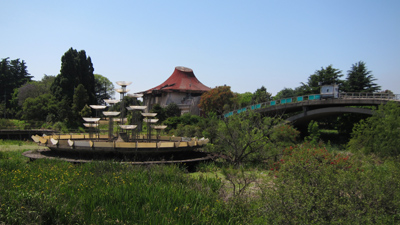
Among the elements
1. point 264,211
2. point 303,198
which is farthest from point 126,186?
point 303,198

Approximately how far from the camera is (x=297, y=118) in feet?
115

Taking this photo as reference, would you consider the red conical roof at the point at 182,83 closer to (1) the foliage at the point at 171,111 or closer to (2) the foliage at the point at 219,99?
(1) the foliage at the point at 171,111

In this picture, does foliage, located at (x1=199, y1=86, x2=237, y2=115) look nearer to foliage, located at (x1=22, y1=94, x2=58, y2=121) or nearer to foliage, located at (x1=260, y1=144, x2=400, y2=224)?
foliage, located at (x1=22, y1=94, x2=58, y2=121)

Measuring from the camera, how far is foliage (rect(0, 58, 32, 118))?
62062mm

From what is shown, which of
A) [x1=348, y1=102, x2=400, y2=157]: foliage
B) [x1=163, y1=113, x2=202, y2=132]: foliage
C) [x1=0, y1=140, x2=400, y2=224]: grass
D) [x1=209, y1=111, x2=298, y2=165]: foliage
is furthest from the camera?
[x1=163, y1=113, x2=202, y2=132]: foliage

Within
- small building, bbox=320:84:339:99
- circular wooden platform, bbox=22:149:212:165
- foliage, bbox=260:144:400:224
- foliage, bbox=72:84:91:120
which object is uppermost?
small building, bbox=320:84:339:99

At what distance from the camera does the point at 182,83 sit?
186ft

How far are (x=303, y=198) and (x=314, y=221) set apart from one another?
17.6 inches

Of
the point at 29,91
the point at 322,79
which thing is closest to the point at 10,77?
the point at 29,91

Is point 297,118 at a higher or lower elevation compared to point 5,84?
lower

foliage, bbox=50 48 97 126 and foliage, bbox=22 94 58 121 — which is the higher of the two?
foliage, bbox=50 48 97 126

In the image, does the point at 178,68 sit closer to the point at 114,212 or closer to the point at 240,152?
the point at 240,152

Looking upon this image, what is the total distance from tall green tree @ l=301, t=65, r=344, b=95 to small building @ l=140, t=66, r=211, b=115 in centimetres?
1771

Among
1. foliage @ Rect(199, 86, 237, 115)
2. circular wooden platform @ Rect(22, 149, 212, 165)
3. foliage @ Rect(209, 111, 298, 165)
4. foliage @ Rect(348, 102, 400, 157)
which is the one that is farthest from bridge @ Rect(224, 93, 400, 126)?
circular wooden platform @ Rect(22, 149, 212, 165)
